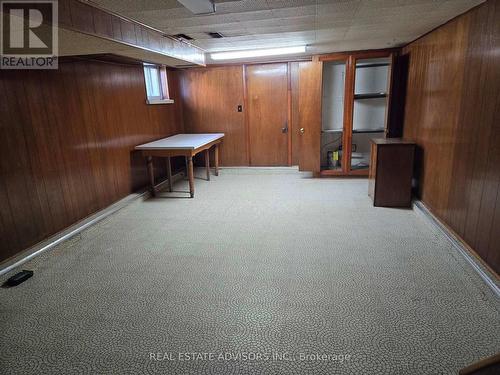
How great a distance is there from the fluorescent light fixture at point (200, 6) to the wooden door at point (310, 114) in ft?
10.3

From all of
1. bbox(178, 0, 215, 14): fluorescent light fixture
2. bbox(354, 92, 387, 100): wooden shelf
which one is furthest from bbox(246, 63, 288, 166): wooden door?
bbox(178, 0, 215, 14): fluorescent light fixture

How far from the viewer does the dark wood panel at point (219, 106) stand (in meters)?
6.18

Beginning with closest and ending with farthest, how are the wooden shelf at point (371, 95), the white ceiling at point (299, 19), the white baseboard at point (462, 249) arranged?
the white baseboard at point (462, 249), the white ceiling at point (299, 19), the wooden shelf at point (371, 95)

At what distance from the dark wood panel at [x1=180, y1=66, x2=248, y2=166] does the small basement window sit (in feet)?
2.11

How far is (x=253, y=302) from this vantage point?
2227 millimetres

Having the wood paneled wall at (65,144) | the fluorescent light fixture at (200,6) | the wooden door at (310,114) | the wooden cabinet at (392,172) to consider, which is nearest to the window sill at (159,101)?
the wood paneled wall at (65,144)

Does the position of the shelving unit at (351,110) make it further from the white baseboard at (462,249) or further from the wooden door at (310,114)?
the white baseboard at (462,249)

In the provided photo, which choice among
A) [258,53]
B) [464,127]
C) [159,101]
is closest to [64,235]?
[159,101]

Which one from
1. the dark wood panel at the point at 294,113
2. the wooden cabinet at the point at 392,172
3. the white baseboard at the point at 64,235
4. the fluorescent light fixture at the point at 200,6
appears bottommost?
the white baseboard at the point at 64,235

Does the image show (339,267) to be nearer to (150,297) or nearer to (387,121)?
(150,297)

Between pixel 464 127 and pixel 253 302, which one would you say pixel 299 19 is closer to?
pixel 464 127

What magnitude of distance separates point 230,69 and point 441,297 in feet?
17.4

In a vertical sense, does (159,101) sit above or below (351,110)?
above

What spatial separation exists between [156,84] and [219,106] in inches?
51.9
